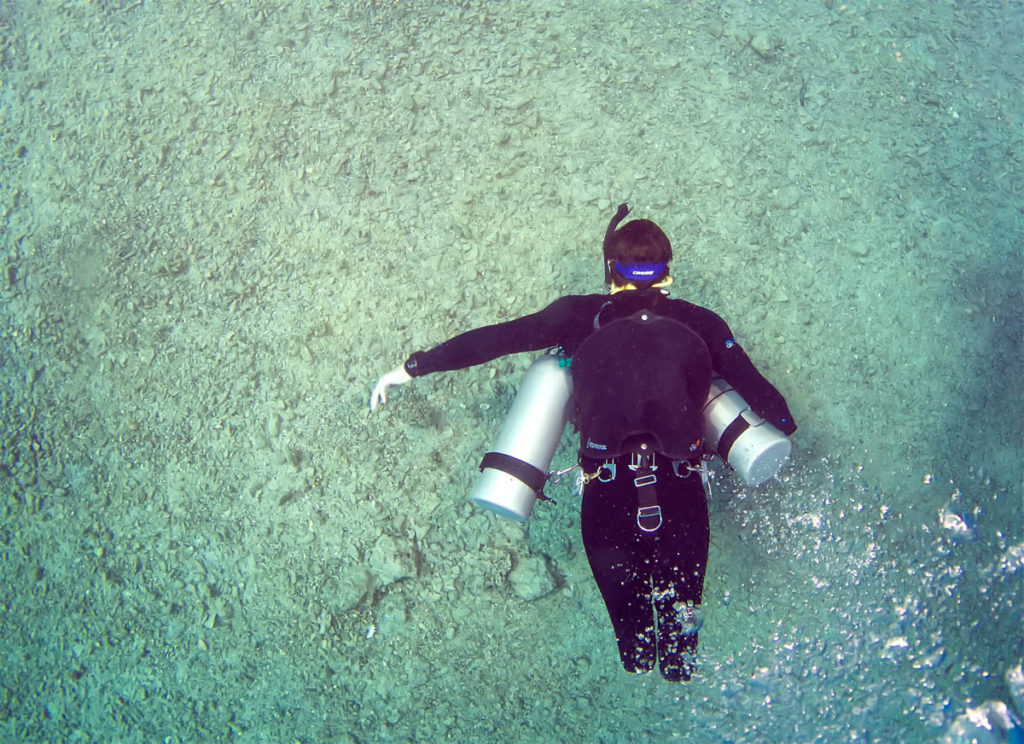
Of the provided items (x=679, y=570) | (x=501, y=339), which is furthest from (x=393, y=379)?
(x=679, y=570)

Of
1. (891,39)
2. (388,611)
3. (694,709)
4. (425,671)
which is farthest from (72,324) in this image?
(891,39)

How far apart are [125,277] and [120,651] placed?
8.09 feet

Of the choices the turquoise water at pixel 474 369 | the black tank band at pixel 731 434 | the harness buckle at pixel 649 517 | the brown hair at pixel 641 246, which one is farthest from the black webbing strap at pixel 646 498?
the turquoise water at pixel 474 369

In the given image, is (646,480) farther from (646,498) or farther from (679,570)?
(679,570)

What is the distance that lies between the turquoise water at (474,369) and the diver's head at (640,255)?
1.00 metres

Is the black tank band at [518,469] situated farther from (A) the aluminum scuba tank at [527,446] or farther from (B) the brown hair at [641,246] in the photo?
(B) the brown hair at [641,246]

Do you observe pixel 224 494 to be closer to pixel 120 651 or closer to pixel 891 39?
pixel 120 651

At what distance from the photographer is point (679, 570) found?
2465mm

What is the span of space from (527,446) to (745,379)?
3.42 feet

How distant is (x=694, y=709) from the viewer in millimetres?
3104

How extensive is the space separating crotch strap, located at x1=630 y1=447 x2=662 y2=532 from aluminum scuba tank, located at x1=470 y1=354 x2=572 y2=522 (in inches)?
17.2

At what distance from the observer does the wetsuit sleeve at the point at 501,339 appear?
8.48 ft

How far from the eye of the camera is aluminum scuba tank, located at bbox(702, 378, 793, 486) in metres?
2.45

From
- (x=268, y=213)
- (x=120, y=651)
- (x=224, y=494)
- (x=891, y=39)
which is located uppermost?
(x=891, y=39)
